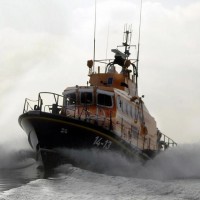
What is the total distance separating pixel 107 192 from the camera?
29.6 ft

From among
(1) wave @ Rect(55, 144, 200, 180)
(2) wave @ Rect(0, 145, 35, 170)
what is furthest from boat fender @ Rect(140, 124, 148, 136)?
(2) wave @ Rect(0, 145, 35, 170)

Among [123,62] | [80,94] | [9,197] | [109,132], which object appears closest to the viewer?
[9,197]

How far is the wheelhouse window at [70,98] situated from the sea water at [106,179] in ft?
8.38

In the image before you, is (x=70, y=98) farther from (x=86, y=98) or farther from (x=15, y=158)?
(x=15, y=158)

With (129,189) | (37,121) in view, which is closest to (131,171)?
(37,121)

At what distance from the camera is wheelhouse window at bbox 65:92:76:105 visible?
15.3 m

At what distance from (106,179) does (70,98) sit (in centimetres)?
506

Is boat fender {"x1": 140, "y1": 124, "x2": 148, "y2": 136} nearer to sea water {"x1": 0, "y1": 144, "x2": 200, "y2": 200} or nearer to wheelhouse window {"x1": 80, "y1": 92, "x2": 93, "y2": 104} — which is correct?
sea water {"x1": 0, "y1": 144, "x2": 200, "y2": 200}

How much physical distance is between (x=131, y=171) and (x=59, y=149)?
264 cm

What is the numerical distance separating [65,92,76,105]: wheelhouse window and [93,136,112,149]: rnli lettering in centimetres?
232

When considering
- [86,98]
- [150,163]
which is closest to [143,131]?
[150,163]

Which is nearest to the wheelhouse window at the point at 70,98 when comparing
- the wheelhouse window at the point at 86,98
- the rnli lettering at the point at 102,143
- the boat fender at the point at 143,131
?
the wheelhouse window at the point at 86,98

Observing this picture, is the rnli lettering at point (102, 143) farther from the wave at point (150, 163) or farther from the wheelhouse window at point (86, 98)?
the wheelhouse window at point (86, 98)

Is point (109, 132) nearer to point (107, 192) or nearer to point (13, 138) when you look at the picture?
point (107, 192)
